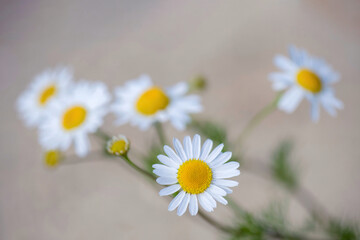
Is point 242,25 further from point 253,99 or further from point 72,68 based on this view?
point 72,68

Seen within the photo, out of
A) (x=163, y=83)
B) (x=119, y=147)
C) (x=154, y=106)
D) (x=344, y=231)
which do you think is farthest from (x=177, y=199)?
(x=163, y=83)

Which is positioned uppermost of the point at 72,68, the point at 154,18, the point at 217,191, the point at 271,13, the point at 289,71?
the point at 271,13

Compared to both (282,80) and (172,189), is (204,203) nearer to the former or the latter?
(172,189)

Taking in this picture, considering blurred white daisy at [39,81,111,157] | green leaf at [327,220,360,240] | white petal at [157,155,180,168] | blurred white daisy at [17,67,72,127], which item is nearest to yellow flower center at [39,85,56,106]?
blurred white daisy at [17,67,72,127]

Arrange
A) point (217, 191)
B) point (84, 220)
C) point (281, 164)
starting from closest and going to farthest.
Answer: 1. point (217, 191)
2. point (281, 164)
3. point (84, 220)

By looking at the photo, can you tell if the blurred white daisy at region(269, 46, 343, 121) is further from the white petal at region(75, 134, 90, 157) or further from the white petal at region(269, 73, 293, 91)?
the white petal at region(75, 134, 90, 157)

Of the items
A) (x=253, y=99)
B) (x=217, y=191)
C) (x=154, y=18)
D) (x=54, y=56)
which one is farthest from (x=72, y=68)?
(x=217, y=191)
